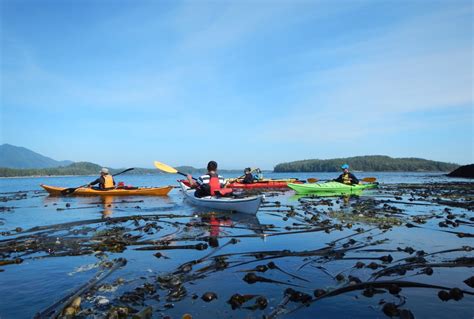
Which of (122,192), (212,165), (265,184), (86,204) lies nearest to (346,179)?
(265,184)

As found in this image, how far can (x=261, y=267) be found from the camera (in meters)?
7.95

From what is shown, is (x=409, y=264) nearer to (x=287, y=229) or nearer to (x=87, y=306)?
(x=287, y=229)

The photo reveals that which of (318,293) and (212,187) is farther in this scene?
(212,187)

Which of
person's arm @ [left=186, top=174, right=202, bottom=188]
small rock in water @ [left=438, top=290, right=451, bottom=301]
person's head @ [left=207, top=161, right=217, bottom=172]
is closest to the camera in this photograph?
small rock in water @ [left=438, top=290, right=451, bottom=301]

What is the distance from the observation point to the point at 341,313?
5582mm

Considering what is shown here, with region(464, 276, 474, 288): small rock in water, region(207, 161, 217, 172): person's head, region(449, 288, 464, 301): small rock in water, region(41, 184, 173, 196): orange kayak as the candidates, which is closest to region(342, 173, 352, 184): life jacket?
region(41, 184, 173, 196): orange kayak

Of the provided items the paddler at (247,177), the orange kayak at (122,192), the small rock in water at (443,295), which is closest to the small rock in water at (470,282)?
the small rock in water at (443,295)

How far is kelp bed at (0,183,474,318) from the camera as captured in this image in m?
5.84

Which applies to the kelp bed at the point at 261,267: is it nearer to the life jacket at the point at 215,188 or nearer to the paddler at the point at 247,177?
the life jacket at the point at 215,188

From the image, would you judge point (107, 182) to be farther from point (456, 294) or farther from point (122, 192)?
point (456, 294)

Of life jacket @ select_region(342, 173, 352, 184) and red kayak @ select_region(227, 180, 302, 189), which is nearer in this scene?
life jacket @ select_region(342, 173, 352, 184)

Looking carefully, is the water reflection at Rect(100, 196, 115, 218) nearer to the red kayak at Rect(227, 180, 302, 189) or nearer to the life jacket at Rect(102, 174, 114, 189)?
the life jacket at Rect(102, 174, 114, 189)

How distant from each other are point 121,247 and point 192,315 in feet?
18.3

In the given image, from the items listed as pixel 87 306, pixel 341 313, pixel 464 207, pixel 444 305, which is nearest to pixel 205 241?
pixel 87 306
